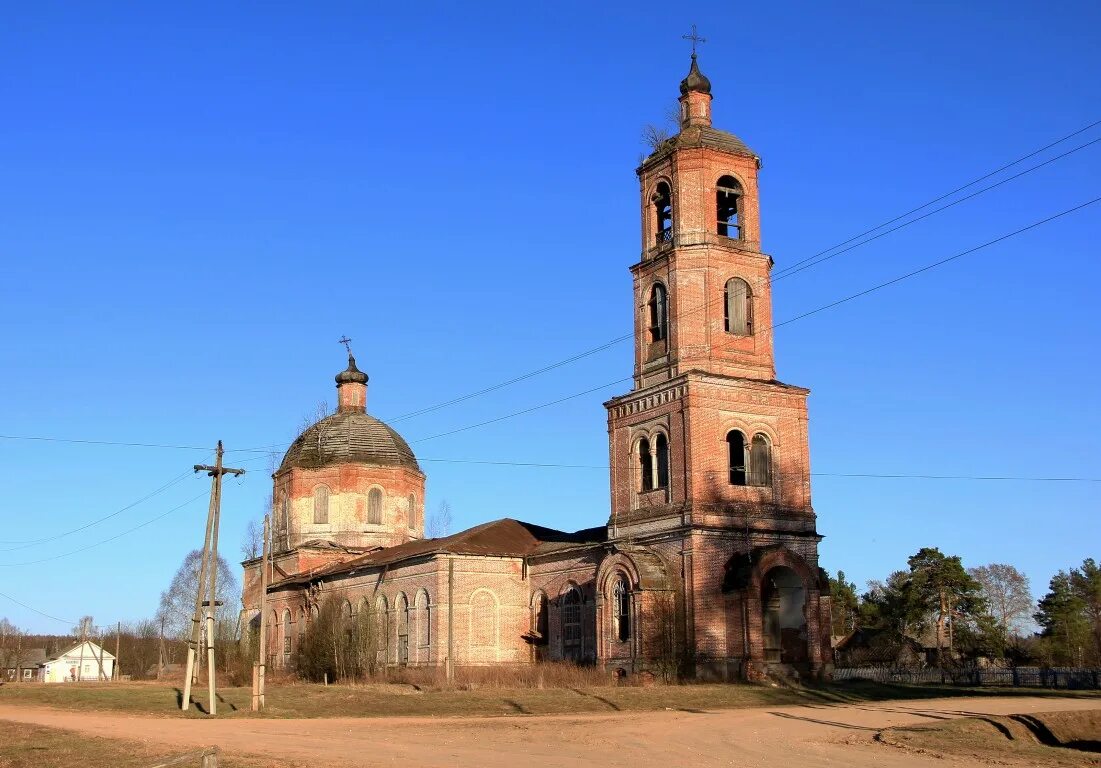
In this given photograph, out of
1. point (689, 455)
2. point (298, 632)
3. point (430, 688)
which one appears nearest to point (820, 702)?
point (689, 455)

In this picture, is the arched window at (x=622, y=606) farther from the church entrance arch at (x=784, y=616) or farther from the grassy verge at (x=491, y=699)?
the church entrance arch at (x=784, y=616)

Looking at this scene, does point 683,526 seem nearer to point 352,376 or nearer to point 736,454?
point 736,454

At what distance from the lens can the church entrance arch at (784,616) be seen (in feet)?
123

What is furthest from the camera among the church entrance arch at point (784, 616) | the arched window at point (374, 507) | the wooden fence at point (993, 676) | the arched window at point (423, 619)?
the arched window at point (374, 507)

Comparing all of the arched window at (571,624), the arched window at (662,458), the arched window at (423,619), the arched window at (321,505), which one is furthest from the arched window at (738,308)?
the arched window at (321,505)

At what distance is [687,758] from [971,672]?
99.4ft

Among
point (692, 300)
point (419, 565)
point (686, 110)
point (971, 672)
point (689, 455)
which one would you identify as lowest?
point (971, 672)

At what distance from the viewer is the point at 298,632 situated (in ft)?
174

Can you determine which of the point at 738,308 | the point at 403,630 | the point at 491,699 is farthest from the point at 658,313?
the point at 403,630

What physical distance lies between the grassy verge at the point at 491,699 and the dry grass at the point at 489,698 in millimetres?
23

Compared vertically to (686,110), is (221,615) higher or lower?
lower

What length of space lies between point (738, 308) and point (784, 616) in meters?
10.1

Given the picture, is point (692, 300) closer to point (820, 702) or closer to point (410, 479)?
point (820, 702)

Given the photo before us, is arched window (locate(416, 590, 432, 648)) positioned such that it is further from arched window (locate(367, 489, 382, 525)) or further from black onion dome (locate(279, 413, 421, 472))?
black onion dome (locate(279, 413, 421, 472))
